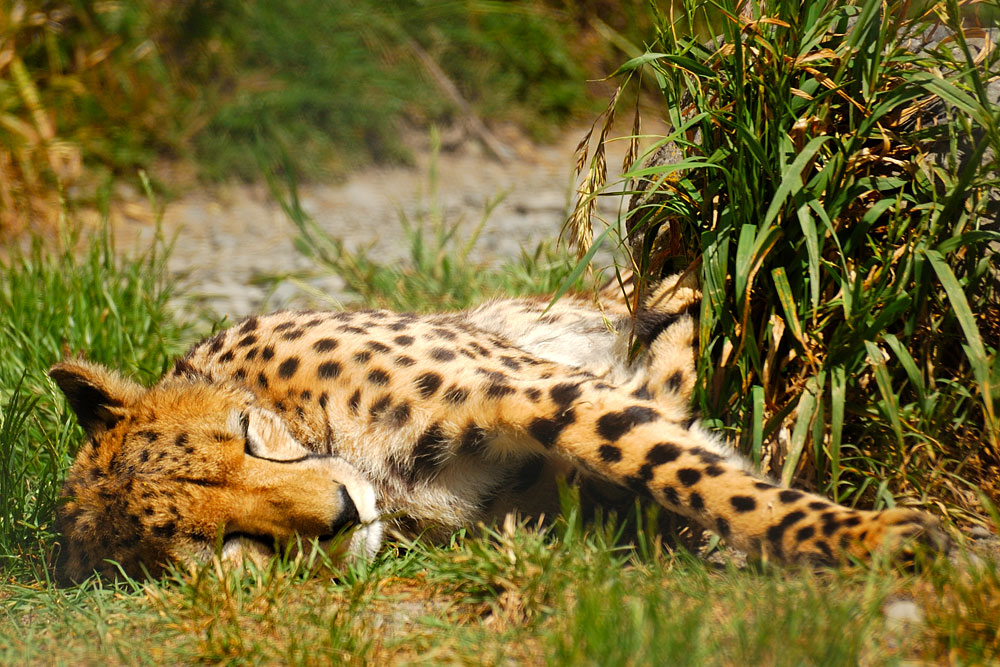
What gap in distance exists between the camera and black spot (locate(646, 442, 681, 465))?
2605mm

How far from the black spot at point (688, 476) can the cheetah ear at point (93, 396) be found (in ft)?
5.27

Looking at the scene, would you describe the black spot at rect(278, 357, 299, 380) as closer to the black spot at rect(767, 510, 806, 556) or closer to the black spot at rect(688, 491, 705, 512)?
the black spot at rect(688, 491, 705, 512)

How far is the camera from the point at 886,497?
8.46 feet

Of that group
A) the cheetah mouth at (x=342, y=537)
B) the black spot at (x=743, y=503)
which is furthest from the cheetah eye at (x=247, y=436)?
the black spot at (x=743, y=503)

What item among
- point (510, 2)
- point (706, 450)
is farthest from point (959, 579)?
point (510, 2)

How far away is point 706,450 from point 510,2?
21.6ft

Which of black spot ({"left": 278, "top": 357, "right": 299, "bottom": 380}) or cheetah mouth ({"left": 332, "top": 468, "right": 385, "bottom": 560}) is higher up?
black spot ({"left": 278, "top": 357, "right": 299, "bottom": 380})

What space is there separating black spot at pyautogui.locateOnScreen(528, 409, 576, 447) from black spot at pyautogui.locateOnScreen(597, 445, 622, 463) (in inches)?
4.6

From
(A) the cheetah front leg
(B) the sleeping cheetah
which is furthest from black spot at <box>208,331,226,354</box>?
(A) the cheetah front leg

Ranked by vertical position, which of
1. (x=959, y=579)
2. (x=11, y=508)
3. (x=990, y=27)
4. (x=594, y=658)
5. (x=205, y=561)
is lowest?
(x=11, y=508)

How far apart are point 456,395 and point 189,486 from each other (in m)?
0.77

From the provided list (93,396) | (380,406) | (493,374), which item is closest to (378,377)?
(380,406)

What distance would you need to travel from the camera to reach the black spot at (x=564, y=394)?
2.74 metres

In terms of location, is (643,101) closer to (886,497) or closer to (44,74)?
(44,74)
